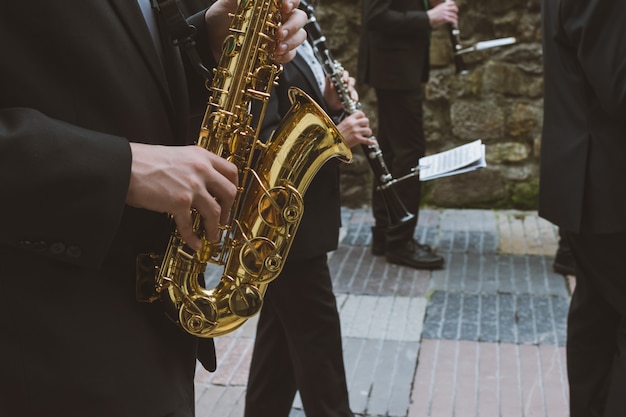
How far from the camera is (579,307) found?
9.66 ft

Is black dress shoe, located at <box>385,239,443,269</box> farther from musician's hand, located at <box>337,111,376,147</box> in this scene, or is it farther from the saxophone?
the saxophone

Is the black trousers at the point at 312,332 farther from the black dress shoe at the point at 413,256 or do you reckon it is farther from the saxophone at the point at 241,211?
the black dress shoe at the point at 413,256

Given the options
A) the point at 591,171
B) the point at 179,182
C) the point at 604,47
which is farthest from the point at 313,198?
the point at 179,182

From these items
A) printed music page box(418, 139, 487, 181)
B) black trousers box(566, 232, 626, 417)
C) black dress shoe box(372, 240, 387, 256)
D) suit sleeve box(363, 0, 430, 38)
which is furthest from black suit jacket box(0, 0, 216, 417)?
black dress shoe box(372, 240, 387, 256)

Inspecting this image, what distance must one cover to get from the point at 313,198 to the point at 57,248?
5.54 ft

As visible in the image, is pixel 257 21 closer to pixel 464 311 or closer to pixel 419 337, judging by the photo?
pixel 419 337

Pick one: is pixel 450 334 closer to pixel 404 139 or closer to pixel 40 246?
pixel 404 139

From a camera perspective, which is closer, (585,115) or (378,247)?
(585,115)

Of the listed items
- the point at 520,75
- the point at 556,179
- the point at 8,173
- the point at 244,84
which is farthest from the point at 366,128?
the point at 520,75

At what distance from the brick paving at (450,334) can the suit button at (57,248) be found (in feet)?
7.82

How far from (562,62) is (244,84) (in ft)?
4.51

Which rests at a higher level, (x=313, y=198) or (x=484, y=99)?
(x=313, y=198)

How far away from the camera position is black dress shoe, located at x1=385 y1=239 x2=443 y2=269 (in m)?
5.40

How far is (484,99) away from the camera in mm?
6742
